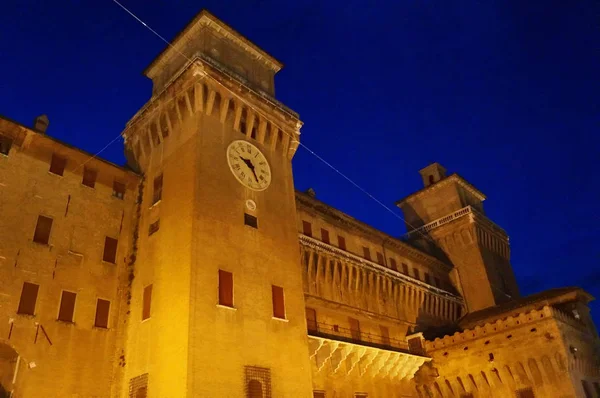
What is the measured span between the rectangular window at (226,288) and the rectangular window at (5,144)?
33.4ft

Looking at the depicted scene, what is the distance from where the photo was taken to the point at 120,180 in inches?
941

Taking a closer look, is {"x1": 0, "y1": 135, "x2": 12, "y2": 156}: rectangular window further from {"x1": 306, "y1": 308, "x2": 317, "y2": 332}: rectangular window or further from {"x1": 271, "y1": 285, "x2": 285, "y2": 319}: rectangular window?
{"x1": 306, "y1": 308, "x2": 317, "y2": 332}: rectangular window

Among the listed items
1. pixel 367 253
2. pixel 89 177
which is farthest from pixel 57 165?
pixel 367 253

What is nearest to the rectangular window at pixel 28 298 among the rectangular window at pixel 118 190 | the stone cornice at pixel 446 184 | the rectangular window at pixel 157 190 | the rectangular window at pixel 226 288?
the rectangular window at pixel 118 190

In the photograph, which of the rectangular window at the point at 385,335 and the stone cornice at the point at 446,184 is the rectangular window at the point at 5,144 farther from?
the stone cornice at the point at 446,184

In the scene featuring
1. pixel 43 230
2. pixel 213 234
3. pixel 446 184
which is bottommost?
pixel 213 234

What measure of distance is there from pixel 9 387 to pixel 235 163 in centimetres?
1250

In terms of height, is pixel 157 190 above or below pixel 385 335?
above

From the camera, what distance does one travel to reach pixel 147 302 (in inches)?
787

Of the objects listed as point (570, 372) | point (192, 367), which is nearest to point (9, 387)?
point (192, 367)

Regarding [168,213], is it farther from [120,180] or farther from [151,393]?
[151,393]

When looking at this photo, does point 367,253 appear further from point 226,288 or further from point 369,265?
point 226,288

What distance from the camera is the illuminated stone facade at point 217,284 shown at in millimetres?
18094

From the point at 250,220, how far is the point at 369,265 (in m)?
10.4
